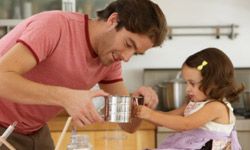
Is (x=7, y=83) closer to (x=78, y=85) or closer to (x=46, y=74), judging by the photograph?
(x=46, y=74)

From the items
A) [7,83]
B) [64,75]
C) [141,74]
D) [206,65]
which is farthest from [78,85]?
[141,74]

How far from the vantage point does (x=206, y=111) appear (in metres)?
1.60

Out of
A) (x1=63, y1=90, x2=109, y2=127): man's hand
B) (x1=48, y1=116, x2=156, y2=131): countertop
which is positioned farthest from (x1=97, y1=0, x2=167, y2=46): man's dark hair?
(x1=48, y1=116, x2=156, y2=131): countertop

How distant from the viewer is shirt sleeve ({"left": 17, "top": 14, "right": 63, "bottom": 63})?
1085 millimetres

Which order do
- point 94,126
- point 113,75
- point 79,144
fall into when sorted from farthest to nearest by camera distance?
point 94,126
point 113,75
point 79,144

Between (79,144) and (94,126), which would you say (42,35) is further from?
(94,126)

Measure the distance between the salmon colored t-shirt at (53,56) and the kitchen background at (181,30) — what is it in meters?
1.65

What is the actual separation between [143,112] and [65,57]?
1.04 ft

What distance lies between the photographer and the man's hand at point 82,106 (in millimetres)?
971

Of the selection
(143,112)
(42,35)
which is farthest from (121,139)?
(42,35)

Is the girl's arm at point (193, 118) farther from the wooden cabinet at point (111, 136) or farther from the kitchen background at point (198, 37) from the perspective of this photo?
the kitchen background at point (198, 37)

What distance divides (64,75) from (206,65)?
61cm

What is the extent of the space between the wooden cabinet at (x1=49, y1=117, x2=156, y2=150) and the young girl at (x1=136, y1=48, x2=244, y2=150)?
33.2 inches

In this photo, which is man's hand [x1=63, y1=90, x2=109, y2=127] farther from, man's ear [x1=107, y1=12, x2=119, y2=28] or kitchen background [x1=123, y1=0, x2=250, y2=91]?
kitchen background [x1=123, y1=0, x2=250, y2=91]
